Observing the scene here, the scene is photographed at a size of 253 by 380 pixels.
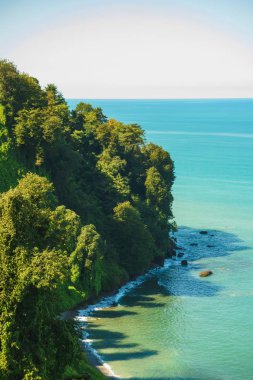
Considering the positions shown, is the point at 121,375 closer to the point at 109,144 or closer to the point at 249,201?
the point at 109,144

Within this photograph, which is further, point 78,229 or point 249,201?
point 249,201

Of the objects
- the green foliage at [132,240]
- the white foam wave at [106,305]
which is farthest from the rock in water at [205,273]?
the green foliage at [132,240]

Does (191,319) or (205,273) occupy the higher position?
(205,273)

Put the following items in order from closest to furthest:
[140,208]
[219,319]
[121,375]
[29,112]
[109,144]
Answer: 1. [121,375]
2. [219,319]
3. [29,112]
4. [140,208]
5. [109,144]

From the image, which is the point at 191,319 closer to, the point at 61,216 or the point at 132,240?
the point at 132,240

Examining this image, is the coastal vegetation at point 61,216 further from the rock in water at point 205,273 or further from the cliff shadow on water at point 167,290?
the rock in water at point 205,273

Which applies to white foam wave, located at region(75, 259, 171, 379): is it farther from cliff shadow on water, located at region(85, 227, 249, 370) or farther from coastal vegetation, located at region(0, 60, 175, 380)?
coastal vegetation, located at region(0, 60, 175, 380)

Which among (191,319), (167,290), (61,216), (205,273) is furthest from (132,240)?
(61,216)

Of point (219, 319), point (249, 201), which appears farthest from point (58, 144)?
point (249, 201)

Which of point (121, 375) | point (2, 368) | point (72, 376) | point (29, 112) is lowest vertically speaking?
point (121, 375)
